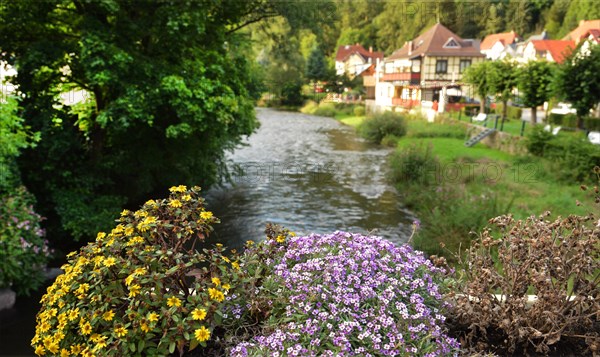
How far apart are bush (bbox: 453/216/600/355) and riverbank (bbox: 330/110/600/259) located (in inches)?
191

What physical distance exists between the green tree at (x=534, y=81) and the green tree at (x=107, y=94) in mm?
15515

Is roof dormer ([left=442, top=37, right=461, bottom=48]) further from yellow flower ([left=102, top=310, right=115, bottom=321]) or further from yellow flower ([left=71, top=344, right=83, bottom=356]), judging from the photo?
yellow flower ([left=71, top=344, right=83, bottom=356])

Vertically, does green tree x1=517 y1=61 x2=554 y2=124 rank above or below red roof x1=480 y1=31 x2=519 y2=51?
below

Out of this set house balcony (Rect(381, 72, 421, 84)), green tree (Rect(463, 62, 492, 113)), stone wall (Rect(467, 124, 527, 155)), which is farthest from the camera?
green tree (Rect(463, 62, 492, 113))

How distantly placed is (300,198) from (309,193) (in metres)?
0.69

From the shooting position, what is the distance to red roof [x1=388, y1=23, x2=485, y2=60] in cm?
1895

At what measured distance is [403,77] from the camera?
22500mm

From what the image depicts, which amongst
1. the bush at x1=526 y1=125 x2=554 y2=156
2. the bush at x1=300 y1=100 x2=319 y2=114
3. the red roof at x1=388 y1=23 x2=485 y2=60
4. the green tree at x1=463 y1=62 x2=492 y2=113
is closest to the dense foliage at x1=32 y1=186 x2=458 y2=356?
the bush at x1=526 y1=125 x2=554 y2=156

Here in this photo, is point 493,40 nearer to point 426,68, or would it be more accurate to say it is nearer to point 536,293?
point 426,68

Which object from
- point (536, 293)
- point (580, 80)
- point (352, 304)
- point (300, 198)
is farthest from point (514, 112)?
point (352, 304)

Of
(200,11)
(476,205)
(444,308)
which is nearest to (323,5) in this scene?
(200,11)

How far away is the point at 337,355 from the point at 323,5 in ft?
42.0

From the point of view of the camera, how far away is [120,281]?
119 inches

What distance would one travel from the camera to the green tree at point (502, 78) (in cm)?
2375
